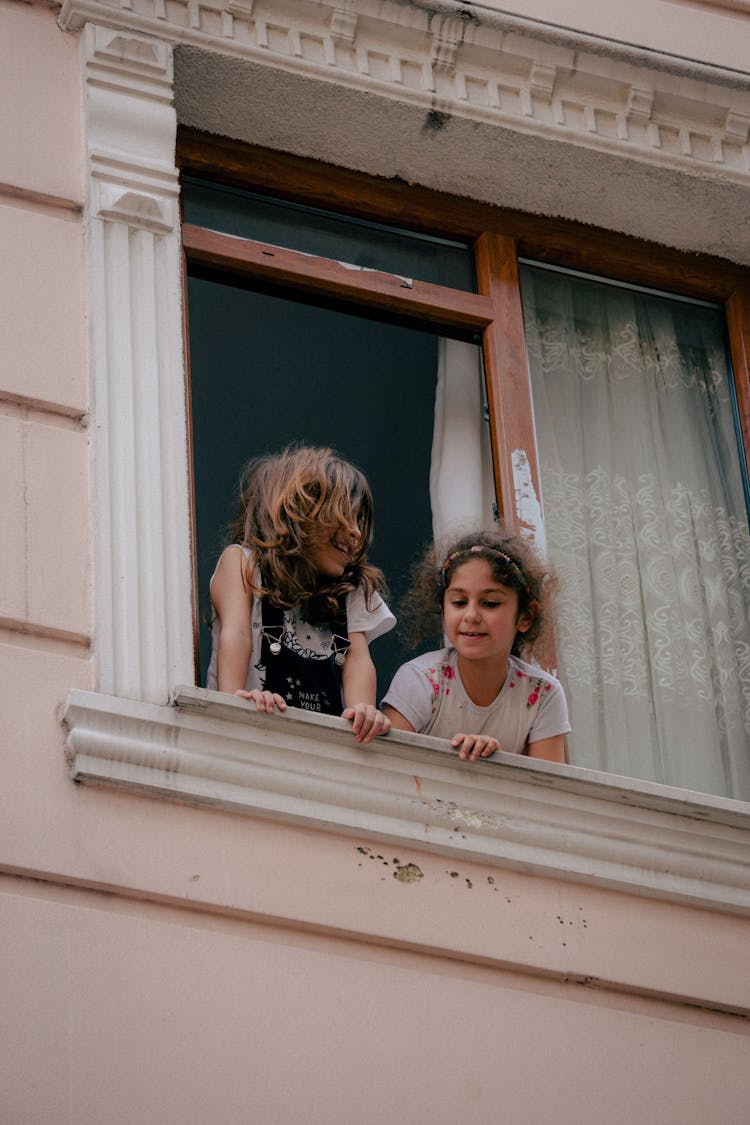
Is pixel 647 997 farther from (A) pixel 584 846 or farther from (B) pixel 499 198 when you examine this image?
(B) pixel 499 198

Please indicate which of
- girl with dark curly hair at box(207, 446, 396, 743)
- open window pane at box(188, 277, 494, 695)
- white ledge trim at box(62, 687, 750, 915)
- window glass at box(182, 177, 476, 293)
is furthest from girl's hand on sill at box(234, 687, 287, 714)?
window glass at box(182, 177, 476, 293)

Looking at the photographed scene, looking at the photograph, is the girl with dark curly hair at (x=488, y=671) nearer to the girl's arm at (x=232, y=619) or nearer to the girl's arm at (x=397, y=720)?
the girl's arm at (x=397, y=720)

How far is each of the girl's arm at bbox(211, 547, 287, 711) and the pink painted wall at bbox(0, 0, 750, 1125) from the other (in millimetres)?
494

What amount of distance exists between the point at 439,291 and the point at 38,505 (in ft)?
5.75

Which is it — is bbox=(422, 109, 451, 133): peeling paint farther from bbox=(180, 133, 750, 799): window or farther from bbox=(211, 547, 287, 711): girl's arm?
bbox=(211, 547, 287, 711): girl's arm

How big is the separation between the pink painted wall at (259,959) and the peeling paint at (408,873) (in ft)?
0.07

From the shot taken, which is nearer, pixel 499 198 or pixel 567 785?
pixel 567 785

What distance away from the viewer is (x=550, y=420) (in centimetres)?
666

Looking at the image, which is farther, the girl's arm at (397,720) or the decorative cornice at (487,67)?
the decorative cornice at (487,67)

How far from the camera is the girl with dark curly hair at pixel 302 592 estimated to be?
5.73 metres

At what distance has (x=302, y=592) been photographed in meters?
5.80

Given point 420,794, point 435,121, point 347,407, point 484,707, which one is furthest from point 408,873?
point 435,121

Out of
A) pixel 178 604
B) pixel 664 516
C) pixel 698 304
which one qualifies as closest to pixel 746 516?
pixel 664 516

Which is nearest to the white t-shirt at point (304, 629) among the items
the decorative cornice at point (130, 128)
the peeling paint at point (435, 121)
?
the decorative cornice at point (130, 128)
